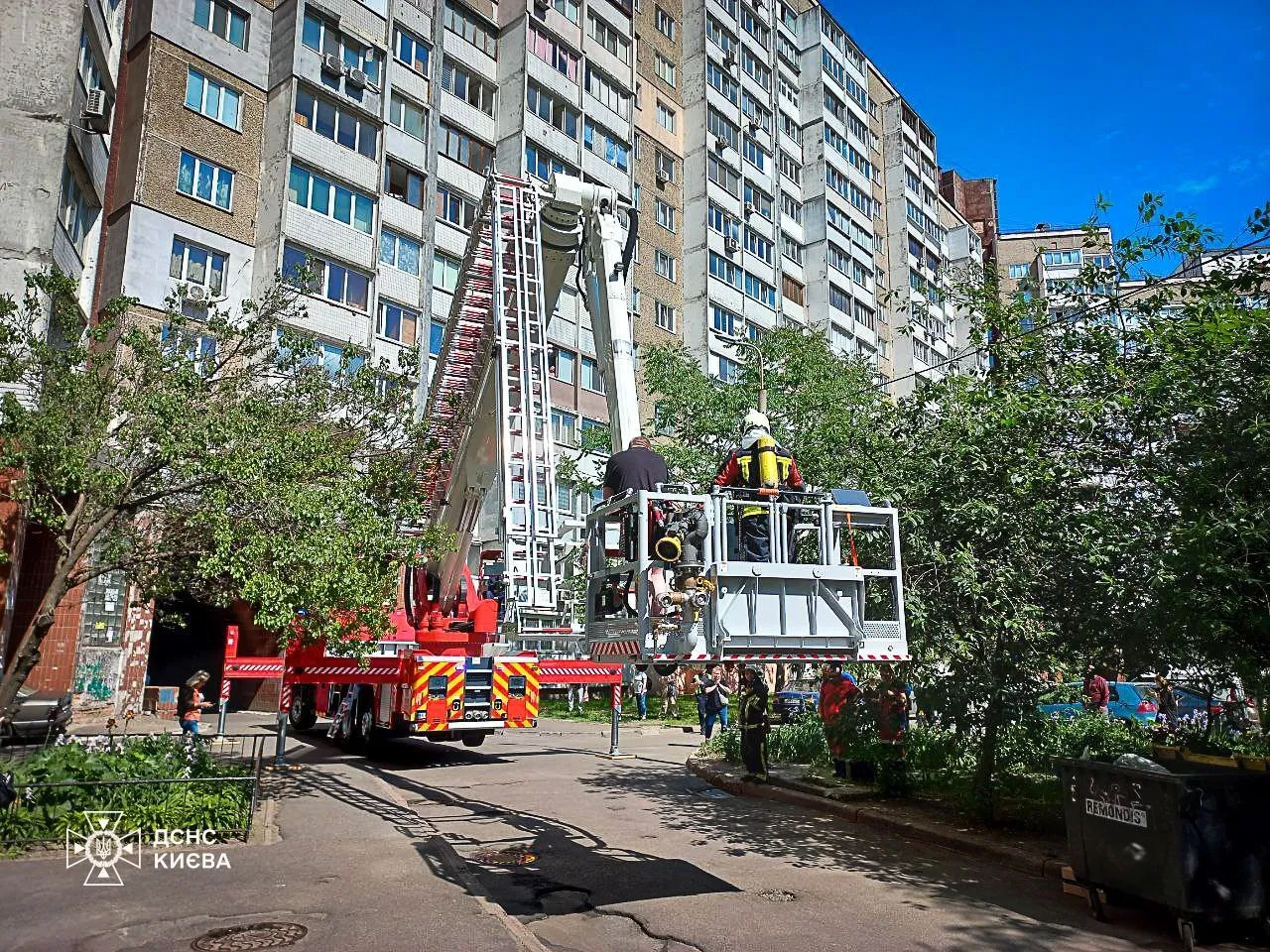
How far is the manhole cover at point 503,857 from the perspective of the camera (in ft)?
29.1

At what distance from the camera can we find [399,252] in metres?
30.7

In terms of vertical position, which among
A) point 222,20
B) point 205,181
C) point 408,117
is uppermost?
point 222,20

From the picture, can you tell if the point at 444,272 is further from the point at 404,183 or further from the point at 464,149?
the point at 464,149

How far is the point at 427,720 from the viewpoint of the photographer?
13703mm

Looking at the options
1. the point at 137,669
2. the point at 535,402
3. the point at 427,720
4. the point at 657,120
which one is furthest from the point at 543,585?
the point at 657,120

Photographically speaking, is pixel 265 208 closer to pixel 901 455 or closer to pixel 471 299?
pixel 471 299

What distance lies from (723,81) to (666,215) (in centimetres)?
888

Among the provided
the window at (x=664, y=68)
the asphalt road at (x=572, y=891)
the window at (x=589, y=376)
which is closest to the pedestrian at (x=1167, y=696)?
the asphalt road at (x=572, y=891)

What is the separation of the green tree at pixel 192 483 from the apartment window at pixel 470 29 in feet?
89.4

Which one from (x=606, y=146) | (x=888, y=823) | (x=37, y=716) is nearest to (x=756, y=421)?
(x=888, y=823)

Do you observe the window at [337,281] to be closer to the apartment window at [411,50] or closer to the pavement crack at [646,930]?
the apartment window at [411,50]

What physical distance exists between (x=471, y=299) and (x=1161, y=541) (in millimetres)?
8216

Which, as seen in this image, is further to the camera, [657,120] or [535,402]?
[657,120]

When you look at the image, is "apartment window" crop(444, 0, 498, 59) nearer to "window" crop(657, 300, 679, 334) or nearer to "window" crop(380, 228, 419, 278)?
"window" crop(380, 228, 419, 278)
